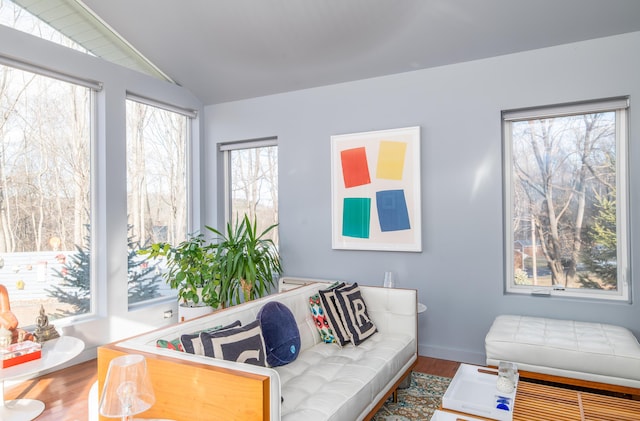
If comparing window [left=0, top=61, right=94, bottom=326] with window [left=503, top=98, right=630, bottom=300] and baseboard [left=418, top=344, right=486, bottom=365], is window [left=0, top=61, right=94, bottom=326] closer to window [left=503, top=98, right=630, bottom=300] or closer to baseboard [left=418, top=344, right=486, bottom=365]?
baseboard [left=418, top=344, right=486, bottom=365]

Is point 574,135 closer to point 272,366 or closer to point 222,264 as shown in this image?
point 272,366

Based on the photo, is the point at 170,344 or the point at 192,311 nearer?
the point at 170,344

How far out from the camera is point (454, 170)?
3.74m

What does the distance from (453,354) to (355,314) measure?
1.23m

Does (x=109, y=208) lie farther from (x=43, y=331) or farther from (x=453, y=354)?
(x=453, y=354)

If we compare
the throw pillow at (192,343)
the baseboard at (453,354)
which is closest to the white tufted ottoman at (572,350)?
the baseboard at (453,354)

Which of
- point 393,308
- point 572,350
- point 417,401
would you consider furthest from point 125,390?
point 572,350

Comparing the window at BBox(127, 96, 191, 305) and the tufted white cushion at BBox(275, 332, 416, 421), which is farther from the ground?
the window at BBox(127, 96, 191, 305)

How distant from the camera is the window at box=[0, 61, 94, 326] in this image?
3.34 metres

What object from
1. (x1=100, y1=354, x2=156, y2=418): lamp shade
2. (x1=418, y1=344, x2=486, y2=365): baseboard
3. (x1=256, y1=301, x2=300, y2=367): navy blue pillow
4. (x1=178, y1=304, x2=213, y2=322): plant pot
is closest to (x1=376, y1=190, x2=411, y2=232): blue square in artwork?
(x1=418, y1=344, x2=486, y2=365): baseboard

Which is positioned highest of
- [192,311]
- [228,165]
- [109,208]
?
[228,165]

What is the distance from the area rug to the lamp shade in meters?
1.63

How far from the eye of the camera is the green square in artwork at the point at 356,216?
410 centimetres

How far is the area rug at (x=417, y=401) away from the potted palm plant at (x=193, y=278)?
207 centimetres
